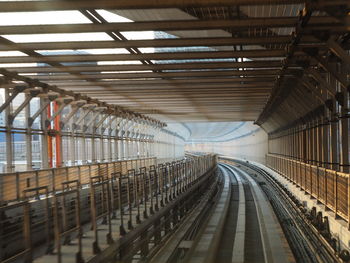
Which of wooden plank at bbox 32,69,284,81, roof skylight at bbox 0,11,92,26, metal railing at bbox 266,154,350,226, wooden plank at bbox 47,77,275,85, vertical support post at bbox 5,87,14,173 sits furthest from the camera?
wooden plank at bbox 47,77,275,85

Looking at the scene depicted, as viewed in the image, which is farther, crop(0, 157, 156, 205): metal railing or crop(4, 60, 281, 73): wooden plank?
crop(4, 60, 281, 73): wooden plank

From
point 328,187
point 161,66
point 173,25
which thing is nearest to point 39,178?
point 161,66

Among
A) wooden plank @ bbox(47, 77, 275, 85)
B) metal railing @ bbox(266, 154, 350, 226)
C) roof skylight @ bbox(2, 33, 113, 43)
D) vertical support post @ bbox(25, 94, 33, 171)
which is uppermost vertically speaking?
roof skylight @ bbox(2, 33, 113, 43)

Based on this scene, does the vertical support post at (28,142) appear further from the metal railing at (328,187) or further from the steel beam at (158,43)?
the metal railing at (328,187)

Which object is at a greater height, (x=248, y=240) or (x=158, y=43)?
(x=158, y=43)

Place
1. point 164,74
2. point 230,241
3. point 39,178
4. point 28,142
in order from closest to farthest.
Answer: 1. point 39,178
2. point 230,241
3. point 28,142
4. point 164,74

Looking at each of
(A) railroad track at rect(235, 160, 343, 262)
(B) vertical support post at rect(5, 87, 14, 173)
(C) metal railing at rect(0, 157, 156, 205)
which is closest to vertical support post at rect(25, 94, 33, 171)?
(B) vertical support post at rect(5, 87, 14, 173)

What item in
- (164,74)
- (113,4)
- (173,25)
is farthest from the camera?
(164,74)

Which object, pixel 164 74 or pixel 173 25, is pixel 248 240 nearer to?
pixel 164 74

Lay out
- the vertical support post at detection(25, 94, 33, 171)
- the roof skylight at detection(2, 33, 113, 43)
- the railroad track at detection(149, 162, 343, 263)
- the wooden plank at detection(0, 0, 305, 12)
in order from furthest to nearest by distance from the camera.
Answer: the vertical support post at detection(25, 94, 33, 171)
the roof skylight at detection(2, 33, 113, 43)
the railroad track at detection(149, 162, 343, 263)
the wooden plank at detection(0, 0, 305, 12)

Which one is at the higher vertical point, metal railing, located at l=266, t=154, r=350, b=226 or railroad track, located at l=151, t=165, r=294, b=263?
metal railing, located at l=266, t=154, r=350, b=226

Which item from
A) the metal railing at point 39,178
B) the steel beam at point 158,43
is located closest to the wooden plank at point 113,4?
the steel beam at point 158,43

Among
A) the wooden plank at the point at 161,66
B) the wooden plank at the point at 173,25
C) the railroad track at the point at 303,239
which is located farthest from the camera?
the wooden plank at the point at 161,66

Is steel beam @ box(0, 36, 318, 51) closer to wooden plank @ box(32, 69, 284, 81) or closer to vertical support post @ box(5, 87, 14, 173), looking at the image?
vertical support post @ box(5, 87, 14, 173)
